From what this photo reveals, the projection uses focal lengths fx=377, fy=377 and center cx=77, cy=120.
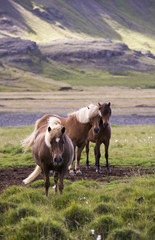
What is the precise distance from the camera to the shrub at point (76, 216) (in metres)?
8.12

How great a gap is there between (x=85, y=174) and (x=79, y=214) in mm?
6725

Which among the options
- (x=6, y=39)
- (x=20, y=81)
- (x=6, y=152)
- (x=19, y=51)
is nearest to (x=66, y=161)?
(x=6, y=152)

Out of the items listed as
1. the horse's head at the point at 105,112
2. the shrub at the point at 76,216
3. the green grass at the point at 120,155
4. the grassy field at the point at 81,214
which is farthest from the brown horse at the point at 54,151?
the green grass at the point at 120,155

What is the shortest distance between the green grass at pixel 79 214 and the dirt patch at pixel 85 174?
3158mm

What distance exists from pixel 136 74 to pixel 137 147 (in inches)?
6844

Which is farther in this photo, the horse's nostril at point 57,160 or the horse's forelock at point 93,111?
the horse's forelock at point 93,111

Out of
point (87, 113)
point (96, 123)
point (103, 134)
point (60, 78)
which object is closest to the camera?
point (96, 123)

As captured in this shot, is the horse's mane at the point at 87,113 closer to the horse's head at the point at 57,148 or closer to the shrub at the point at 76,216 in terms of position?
the horse's head at the point at 57,148

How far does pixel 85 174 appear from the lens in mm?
15078

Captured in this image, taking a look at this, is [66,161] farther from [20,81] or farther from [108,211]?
[20,81]

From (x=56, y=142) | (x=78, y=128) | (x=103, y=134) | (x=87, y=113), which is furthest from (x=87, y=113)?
(x=56, y=142)

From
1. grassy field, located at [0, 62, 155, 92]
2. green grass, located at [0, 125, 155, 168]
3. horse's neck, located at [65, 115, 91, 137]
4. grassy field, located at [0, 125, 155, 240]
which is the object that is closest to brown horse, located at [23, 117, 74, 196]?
grassy field, located at [0, 125, 155, 240]

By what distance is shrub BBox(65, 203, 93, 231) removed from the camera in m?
8.12

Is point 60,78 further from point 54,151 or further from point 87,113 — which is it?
point 54,151
